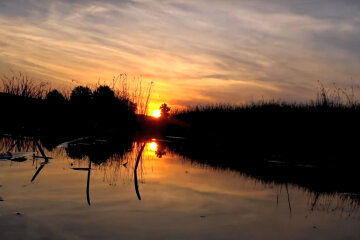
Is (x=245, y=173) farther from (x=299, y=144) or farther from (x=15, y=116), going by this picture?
(x=15, y=116)

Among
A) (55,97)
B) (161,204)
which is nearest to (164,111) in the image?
(55,97)

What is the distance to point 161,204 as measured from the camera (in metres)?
3.56

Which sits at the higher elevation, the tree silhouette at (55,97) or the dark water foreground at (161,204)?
the tree silhouette at (55,97)

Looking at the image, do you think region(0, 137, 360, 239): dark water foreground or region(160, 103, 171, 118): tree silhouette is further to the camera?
region(160, 103, 171, 118): tree silhouette

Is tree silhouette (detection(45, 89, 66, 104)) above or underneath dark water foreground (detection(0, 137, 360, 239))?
above

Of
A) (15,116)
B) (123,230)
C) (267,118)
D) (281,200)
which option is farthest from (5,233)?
(15,116)

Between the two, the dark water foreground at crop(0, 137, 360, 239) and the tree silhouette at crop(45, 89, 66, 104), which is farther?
the tree silhouette at crop(45, 89, 66, 104)

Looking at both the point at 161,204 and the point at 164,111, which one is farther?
the point at 164,111

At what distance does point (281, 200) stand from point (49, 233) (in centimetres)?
252

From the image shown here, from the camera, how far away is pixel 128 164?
6.34 metres

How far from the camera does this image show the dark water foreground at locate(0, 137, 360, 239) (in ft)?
8.89

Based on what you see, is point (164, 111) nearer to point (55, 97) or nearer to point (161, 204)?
point (55, 97)

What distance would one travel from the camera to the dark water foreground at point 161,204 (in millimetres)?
2709

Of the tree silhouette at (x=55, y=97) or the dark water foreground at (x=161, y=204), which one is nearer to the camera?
the dark water foreground at (x=161, y=204)
